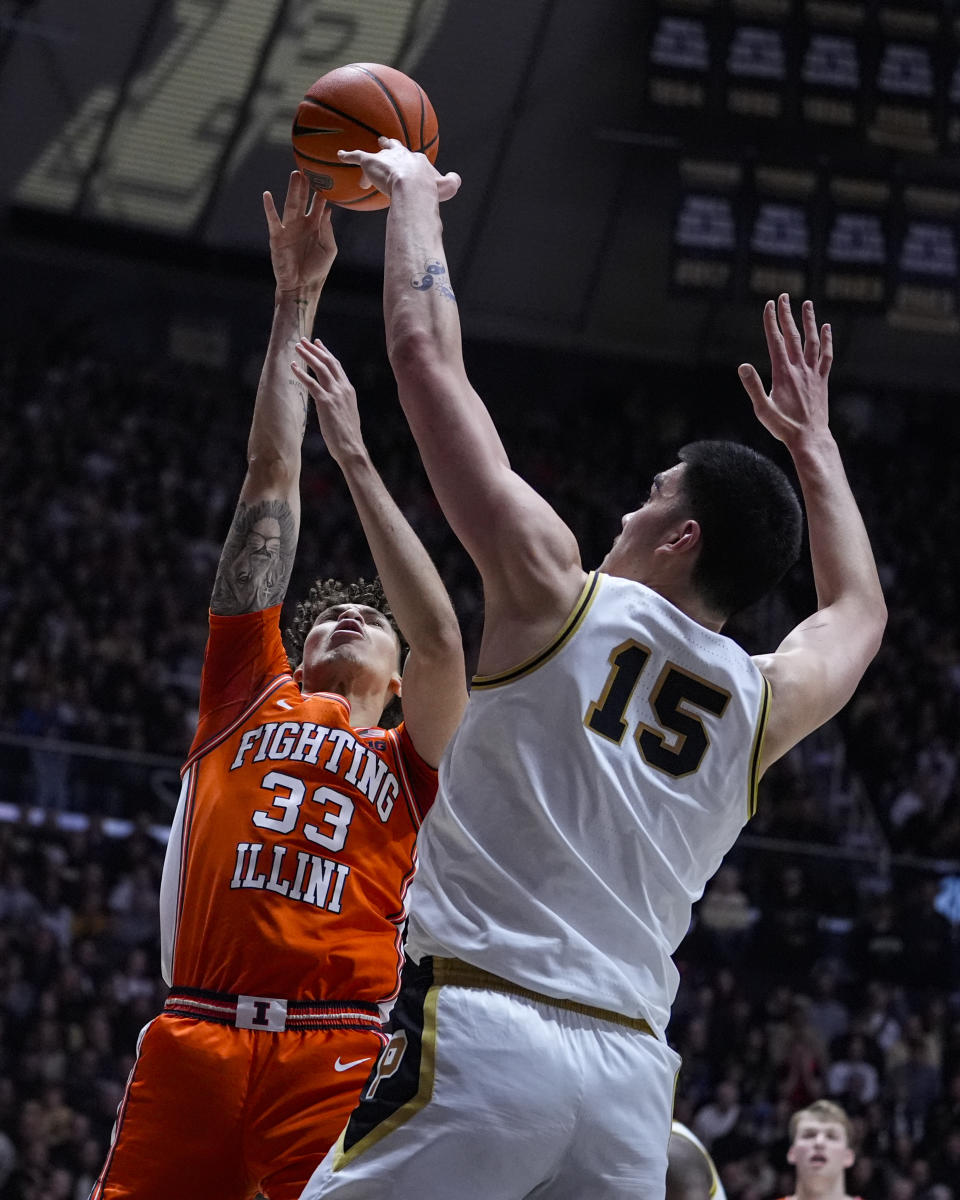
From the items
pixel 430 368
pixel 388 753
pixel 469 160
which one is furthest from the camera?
pixel 469 160

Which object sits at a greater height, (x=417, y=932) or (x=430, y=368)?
(x=430, y=368)

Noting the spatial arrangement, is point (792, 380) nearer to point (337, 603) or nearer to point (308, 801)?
point (308, 801)

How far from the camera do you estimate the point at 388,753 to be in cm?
397

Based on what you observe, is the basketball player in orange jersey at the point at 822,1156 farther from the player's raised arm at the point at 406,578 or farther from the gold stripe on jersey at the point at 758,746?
the gold stripe on jersey at the point at 758,746

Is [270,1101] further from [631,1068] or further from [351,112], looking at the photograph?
[351,112]

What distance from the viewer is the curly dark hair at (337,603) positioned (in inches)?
187

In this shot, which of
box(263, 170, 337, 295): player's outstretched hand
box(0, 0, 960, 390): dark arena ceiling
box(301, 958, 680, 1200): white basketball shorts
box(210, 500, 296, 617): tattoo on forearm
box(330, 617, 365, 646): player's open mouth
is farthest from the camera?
box(0, 0, 960, 390): dark arena ceiling

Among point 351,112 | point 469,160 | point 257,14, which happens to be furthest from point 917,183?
point 351,112

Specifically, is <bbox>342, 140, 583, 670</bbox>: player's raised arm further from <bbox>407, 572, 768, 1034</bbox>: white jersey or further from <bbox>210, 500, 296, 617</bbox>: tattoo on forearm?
<bbox>210, 500, 296, 617</bbox>: tattoo on forearm

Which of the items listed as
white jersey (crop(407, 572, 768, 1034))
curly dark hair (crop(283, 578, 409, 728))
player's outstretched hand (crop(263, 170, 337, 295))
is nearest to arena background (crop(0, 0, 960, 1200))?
curly dark hair (crop(283, 578, 409, 728))

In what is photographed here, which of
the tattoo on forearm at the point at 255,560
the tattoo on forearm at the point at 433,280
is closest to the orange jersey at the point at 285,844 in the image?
the tattoo on forearm at the point at 255,560

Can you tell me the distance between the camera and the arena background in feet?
36.8

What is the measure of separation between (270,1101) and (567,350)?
18.3 m

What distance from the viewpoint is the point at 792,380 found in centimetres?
327
